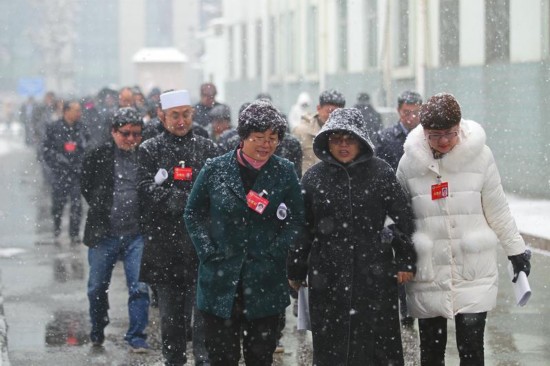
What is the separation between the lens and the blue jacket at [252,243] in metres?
6.07

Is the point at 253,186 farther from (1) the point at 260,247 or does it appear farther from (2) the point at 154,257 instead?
(2) the point at 154,257

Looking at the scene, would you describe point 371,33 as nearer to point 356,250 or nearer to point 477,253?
point 477,253

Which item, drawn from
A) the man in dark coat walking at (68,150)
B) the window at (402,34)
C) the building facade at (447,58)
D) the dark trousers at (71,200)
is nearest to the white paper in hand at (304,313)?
the dark trousers at (71,200)

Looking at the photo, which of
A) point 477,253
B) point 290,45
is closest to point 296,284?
point 477,253

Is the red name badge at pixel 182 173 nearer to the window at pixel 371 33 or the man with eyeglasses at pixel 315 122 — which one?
the man with eyeglasses at pixel 315 122

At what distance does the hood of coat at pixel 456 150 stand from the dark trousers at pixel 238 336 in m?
1.10

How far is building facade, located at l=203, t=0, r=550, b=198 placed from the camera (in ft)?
63.1

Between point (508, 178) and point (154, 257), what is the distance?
13319 mm

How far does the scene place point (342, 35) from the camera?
30641mm

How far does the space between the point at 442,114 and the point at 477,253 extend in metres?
0.73

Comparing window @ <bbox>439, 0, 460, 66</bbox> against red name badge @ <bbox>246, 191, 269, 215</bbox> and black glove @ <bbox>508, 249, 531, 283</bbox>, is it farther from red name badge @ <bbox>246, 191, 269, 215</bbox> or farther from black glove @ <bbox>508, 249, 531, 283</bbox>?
red name badge @ <bbox>246, 191, 269, 215</bbox>

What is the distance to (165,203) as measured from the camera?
7418 mm

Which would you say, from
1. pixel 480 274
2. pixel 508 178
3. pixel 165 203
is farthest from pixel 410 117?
pixel 508 178

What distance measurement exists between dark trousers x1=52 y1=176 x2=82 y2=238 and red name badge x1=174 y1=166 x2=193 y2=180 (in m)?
8.16
